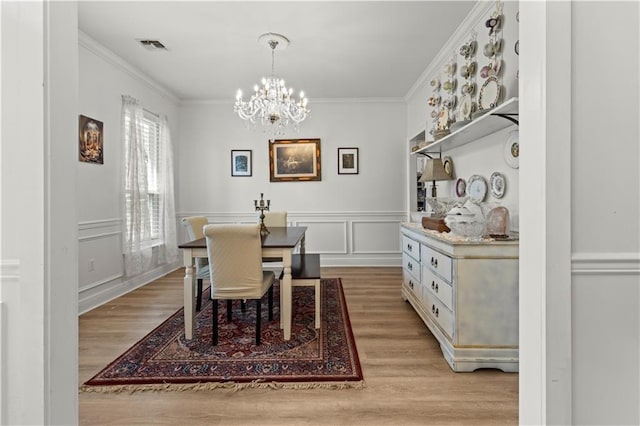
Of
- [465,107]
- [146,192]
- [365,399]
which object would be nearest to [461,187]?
[465,107]

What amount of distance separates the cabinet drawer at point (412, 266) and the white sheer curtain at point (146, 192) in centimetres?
316

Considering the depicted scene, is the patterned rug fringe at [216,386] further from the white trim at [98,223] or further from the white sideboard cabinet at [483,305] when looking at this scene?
the white trim at [98,223]

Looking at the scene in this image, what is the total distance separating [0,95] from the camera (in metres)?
0.88

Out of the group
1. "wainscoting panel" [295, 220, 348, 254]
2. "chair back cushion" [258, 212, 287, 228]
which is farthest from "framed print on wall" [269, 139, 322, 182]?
"chair back cushion" [258, 212, 287, 228]

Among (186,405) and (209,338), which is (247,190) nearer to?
(209,338)

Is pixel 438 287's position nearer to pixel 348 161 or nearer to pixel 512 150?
pixel 512 150

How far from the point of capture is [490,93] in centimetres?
237

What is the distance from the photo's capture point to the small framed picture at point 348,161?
5.11 meters

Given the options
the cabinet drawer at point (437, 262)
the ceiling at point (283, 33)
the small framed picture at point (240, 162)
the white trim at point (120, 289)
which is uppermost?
the ceiling at point (283, 33)

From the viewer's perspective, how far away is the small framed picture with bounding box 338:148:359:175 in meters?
5.11

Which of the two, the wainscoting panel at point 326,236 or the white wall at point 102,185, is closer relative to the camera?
the white wall at point 102,185

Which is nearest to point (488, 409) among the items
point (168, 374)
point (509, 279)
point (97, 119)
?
point (509, 279)

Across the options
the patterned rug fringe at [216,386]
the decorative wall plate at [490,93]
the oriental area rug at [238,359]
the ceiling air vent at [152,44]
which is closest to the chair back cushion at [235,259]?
the oriental area rug at [238,359]

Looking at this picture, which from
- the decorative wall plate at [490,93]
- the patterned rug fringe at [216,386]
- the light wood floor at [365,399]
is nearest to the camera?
the light wood floor at [365,399]
